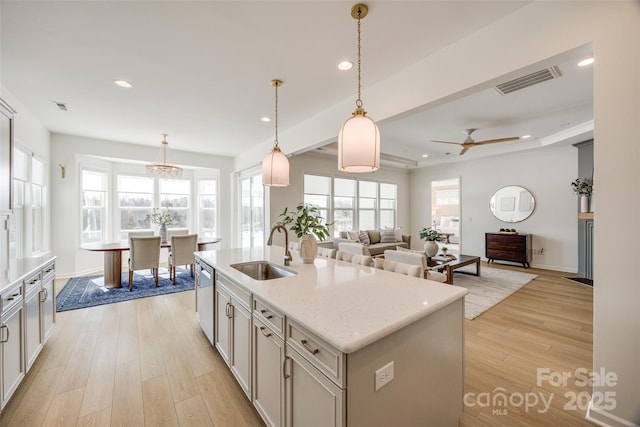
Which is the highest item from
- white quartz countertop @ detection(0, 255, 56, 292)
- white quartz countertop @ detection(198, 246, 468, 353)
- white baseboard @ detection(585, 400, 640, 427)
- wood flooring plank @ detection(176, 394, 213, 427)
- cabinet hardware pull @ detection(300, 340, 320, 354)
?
white quartz countertop @ detection(0, 255, 56, 292)

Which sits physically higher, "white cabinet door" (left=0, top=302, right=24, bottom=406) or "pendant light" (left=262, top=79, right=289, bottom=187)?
"pendant light" (left=262, top=79, right=289, bottom=187)

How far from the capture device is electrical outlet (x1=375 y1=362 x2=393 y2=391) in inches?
41.6

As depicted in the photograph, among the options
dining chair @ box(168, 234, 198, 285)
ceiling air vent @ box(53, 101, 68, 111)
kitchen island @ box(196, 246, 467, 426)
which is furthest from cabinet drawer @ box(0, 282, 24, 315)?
ceiling air vent @ box(53, 101, 68, 111)

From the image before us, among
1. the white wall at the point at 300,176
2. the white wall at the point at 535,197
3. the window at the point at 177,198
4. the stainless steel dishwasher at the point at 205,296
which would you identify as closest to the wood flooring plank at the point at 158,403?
the stainless steel dishwasher at the point at 205,296

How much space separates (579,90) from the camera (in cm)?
325

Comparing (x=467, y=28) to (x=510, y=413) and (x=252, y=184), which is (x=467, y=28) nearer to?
(x=510, y=413)

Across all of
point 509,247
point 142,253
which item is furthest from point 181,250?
point 509,247

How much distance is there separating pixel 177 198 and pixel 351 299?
694cm

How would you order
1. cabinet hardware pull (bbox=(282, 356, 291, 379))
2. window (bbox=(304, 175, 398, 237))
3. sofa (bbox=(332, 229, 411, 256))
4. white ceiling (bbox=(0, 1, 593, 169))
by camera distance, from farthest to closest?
window (bbox=(304, 175, 398, 237))
sofa (bbox=(332, 229, 411, 256))
white ceiling (bbox=(0, 1, 593, 169))
cabinet hardware pull (bbox=(282, 356, 291, 379))

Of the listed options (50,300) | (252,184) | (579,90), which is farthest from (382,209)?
(50,300)

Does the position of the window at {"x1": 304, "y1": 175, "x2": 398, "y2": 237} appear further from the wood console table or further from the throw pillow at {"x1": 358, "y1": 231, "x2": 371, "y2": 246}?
the wood console table

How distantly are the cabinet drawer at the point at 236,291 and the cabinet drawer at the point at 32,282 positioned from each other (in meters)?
1.37

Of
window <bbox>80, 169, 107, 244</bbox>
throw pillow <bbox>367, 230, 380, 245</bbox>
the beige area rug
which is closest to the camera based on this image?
the beige area rug

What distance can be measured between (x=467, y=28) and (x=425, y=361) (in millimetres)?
2471
